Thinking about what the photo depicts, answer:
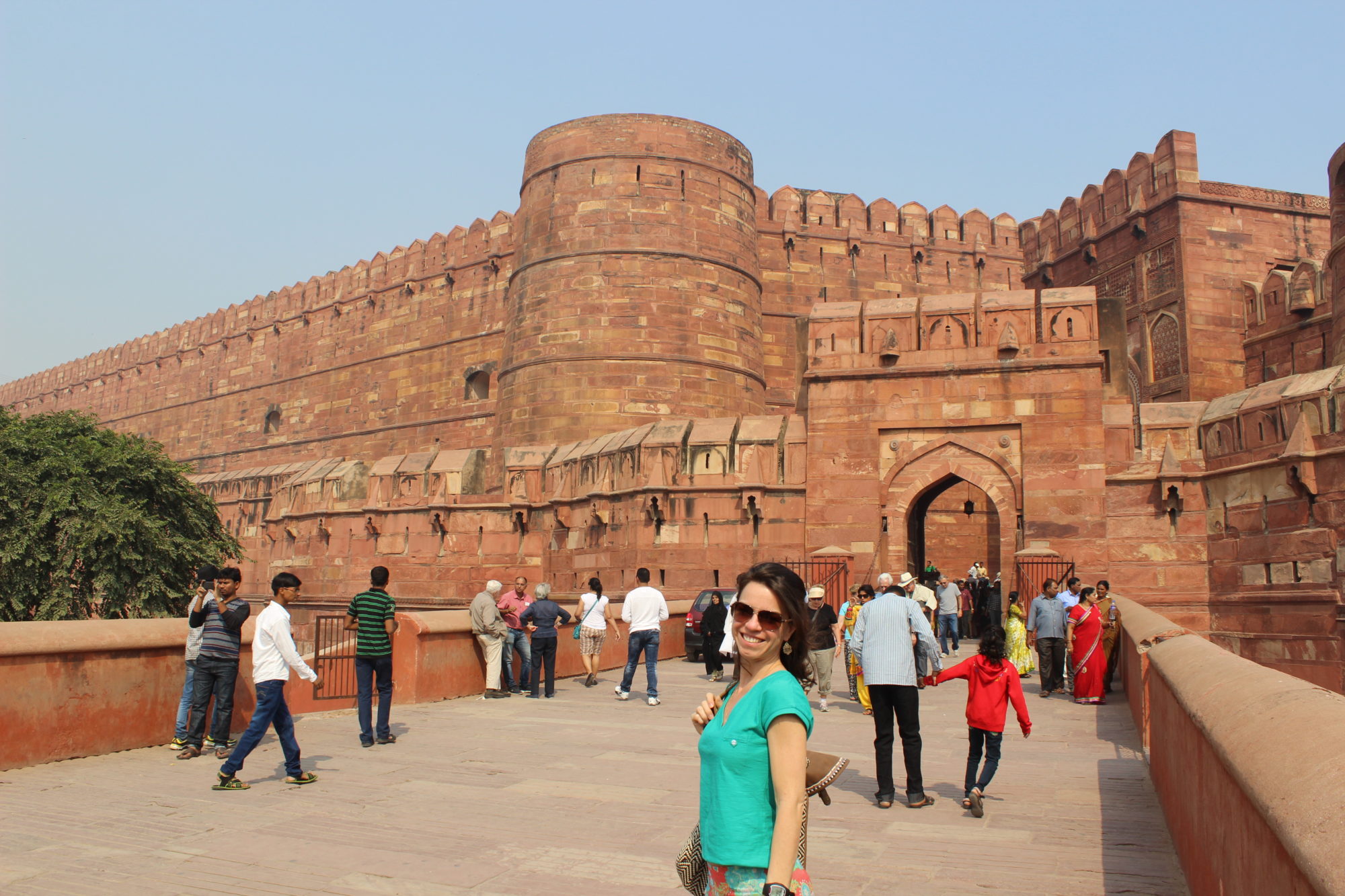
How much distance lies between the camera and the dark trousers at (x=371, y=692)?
677 centimetres

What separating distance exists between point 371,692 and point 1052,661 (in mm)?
5868

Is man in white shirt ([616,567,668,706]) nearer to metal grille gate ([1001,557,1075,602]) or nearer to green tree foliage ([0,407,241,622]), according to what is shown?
metal grille gate ([1001,557,1075,602])

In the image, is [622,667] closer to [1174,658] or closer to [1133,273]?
[1174,658]

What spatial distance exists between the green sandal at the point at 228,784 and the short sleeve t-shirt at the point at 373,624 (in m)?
1.60

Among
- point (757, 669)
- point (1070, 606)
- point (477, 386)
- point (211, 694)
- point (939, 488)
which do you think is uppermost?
point (477, 386)

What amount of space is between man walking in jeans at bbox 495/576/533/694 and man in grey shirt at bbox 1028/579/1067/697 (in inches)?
176

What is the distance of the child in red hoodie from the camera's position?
16.7 feet

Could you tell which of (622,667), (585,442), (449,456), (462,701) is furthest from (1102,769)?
(449,456)

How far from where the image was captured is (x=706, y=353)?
73.2 ft

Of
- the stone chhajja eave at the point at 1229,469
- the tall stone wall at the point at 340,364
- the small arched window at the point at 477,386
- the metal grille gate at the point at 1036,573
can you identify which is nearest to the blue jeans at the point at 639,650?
the metal grille gate at the point at 1036,573

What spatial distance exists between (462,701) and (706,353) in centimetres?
1394

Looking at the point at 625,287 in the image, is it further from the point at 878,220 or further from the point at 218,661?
the point at 218,661

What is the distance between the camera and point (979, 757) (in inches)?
198

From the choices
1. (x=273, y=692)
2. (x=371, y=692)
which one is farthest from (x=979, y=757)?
(x=371, y=692)
